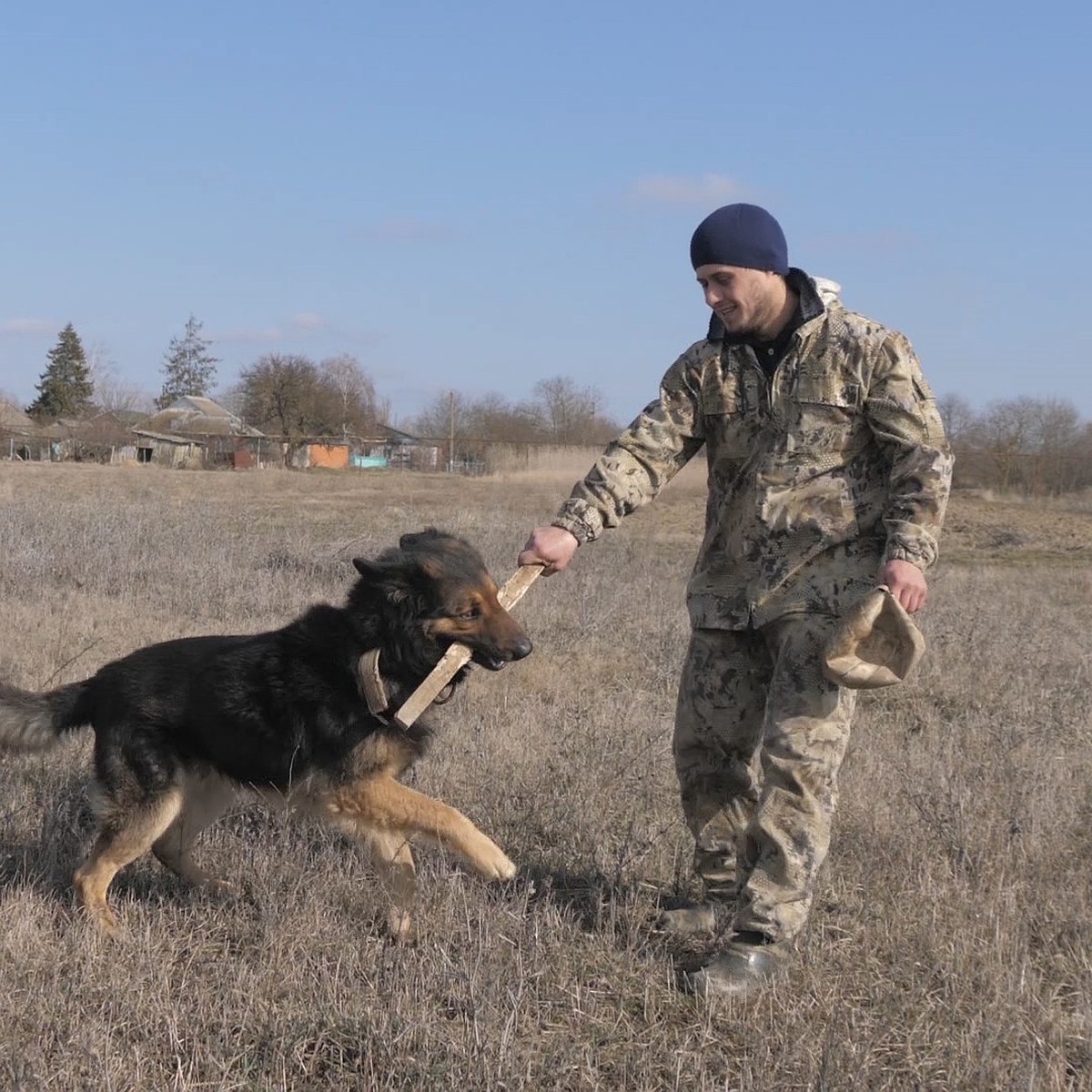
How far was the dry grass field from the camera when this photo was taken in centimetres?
327

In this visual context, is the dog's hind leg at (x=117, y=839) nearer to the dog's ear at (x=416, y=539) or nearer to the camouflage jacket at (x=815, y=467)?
the dog's ear at (x=416, y=539)

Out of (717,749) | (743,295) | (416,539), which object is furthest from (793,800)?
(416,539)

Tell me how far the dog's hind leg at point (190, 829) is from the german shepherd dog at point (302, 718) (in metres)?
0.13

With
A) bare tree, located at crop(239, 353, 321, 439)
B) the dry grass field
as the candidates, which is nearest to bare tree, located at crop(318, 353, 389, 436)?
bare tree, located at crop(239, 353, 321, 439)

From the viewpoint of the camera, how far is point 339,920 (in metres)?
4.28

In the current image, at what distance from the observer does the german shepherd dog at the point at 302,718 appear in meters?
4.46

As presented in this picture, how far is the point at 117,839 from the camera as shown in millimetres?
4512

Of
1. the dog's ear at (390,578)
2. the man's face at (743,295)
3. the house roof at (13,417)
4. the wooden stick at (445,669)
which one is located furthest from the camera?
the house roof at (13,417)

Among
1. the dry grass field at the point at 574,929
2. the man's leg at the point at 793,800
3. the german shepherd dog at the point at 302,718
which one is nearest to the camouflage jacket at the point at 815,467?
the man's leg at the point at 793,800

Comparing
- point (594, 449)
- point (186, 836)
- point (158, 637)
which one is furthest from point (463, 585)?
point (594, 449)

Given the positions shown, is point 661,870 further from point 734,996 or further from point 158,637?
point 158,637

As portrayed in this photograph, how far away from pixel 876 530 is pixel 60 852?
361 cm

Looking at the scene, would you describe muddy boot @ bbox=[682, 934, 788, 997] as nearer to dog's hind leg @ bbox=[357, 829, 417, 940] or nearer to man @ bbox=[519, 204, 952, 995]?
man @ bbox=[519, 204, 952, 995]

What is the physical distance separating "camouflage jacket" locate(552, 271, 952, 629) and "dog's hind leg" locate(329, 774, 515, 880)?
1153mm
